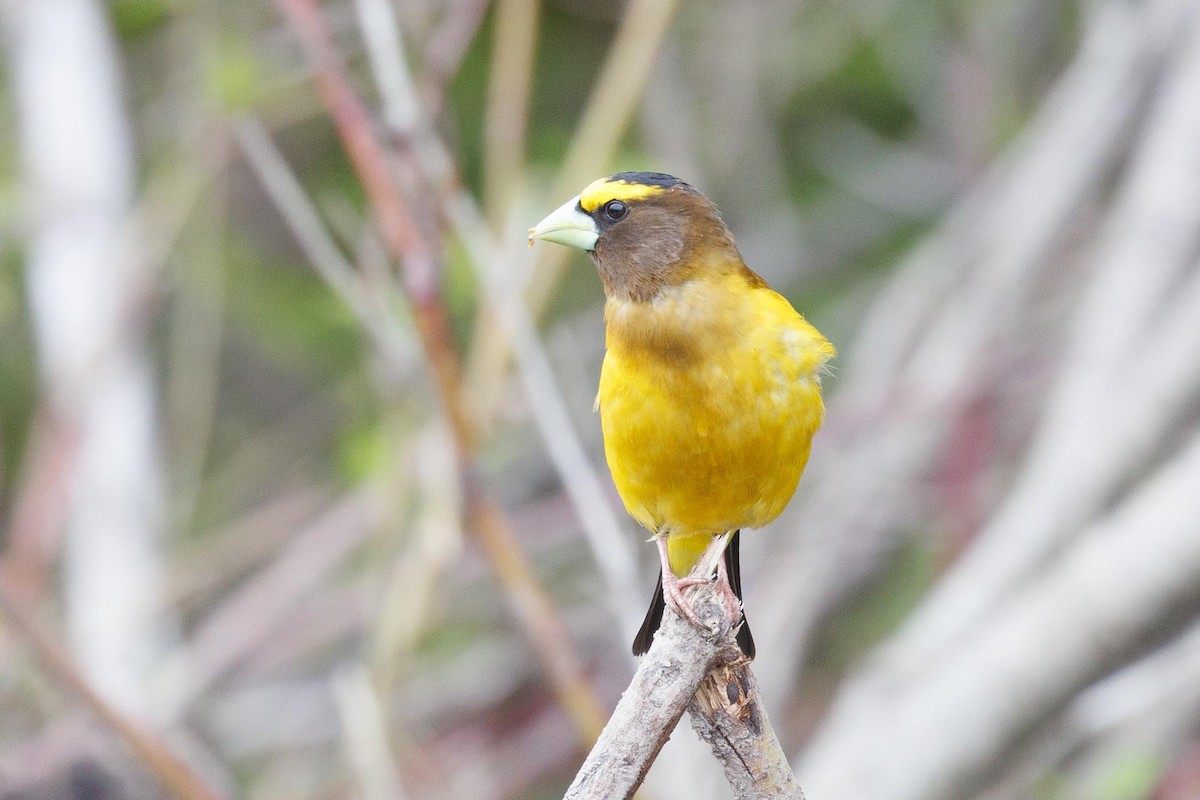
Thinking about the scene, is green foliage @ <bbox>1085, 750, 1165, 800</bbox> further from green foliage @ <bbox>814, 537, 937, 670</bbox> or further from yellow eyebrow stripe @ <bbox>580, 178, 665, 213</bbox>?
yellow eyebrow stripe @ <bbox>580, 178, 665, 213</bbox>

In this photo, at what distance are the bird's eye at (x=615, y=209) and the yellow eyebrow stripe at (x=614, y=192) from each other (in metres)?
0.01

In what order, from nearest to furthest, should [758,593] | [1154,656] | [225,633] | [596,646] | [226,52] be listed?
[1154,656] → [226,52] → [225,633] → [758,593] → [596,646]

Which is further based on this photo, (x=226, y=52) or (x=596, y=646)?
(x=596, y=646)

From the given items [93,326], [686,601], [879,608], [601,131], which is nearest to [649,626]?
[686,601]

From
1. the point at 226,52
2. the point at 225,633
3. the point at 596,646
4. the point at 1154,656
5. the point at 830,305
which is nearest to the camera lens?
the point at 1154,656

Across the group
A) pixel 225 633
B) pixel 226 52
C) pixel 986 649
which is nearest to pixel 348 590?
pixel 225 633

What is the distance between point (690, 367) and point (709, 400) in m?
0.09

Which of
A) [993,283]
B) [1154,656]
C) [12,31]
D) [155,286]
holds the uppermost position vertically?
[12,31]

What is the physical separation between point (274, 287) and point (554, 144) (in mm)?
1573

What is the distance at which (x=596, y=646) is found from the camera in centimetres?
687

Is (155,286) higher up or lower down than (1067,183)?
higher up

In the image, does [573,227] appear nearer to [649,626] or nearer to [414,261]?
[414,261]

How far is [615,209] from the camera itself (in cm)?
345

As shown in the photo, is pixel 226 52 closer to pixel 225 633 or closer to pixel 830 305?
pixel 225 633
